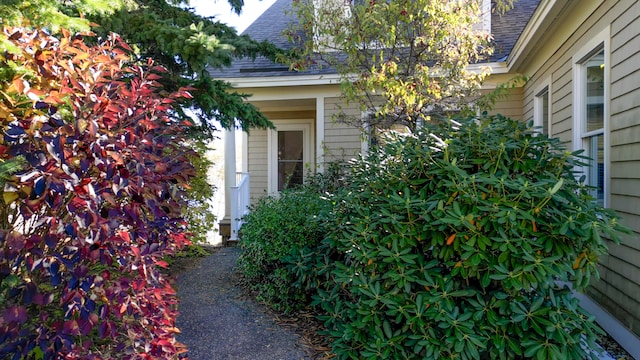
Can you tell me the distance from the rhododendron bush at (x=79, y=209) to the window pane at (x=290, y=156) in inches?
267

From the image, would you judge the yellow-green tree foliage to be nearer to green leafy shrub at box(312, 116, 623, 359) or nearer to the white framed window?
the white framed window

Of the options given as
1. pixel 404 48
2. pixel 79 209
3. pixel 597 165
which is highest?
pixel 404 48

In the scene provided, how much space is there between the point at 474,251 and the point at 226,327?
239cm

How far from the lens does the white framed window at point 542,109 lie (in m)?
5.76

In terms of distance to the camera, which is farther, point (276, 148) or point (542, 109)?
point (276, 148)

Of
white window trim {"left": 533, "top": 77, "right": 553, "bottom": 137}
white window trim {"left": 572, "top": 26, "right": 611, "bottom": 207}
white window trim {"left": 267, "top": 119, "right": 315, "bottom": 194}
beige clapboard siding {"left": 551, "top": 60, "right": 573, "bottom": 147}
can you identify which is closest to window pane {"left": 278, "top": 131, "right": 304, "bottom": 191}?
white window trim {"left": 267, "top": 119, "right": 315, "bottom": 194}

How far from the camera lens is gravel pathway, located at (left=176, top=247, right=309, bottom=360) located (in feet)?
10.9

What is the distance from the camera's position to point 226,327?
12.3 feet

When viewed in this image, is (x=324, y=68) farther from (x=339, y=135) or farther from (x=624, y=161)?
(x=624, y=161)

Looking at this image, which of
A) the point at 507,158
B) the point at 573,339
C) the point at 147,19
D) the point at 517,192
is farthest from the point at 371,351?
the point at 147,19

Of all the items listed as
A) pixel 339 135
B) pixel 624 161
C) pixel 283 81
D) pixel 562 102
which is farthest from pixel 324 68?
pixel 624 161

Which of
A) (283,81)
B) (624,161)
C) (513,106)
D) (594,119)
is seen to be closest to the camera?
(624,161)

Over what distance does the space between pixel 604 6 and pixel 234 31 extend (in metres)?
4.13

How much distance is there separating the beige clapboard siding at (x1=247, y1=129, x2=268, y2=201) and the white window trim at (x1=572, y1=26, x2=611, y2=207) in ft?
20.3
